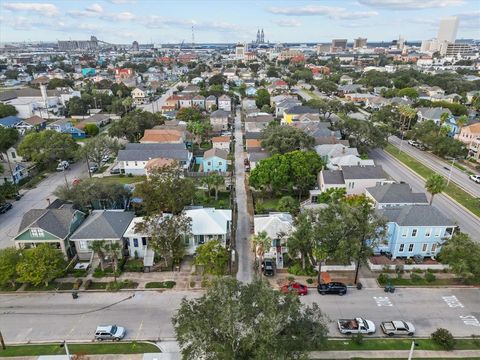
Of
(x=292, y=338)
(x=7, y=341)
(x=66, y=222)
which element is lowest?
(x=7, y=341)

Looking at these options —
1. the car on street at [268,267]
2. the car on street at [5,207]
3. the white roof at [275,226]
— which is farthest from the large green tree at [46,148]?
the car on street at [268,267]

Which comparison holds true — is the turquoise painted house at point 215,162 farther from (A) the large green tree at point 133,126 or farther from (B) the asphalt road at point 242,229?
(A) the large green tree at point 133,126

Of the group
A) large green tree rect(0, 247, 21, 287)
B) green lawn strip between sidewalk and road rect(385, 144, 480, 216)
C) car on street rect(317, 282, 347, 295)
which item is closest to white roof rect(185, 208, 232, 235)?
car on street rect(317, 282, 347, 295)

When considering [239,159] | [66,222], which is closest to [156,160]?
[239,159]

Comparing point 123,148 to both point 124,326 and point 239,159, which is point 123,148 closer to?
point 239,159

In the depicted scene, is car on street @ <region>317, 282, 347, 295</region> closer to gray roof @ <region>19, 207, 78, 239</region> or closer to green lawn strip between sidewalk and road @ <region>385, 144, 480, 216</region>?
gray roof @ <region>19, 207, 78, 239</region>

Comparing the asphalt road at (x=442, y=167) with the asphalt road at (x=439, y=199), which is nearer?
the asphalt road at (x=439, y=199)
